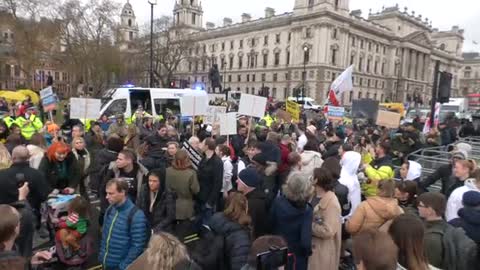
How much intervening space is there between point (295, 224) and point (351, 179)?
1854 mm

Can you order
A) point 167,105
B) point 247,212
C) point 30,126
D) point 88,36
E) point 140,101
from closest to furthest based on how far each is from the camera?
point 247,212
point 30,126
point 140,101
point 167,105
point 88,36

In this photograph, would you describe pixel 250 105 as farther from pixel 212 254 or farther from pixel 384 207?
pixel 212 254

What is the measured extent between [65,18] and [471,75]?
13126 cm

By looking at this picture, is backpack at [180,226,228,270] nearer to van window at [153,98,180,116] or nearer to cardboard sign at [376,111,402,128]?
cardboard sign at [376,111,402,128]

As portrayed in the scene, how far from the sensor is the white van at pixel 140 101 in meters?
16.0

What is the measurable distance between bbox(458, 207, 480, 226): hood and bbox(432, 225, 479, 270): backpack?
374 millimetres

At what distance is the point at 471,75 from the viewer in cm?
12669

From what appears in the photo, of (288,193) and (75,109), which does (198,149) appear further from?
(75,109)

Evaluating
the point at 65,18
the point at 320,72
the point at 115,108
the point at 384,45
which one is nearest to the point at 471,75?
the point at 384,45

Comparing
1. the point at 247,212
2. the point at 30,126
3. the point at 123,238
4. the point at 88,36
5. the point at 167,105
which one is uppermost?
the point at 88,36

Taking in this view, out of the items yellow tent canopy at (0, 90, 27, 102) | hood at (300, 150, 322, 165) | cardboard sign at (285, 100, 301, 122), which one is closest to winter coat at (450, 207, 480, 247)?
hood at (300, 150, 322, 165)

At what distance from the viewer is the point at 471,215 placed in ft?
11.4

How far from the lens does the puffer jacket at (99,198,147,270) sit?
11.8 feet

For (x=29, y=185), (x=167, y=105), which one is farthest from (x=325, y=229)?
(x=167, y=105)
